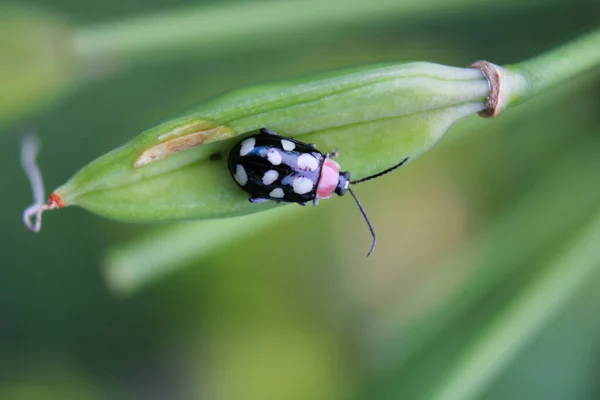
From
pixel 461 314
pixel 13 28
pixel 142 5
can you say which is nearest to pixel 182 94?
pixel 142 5

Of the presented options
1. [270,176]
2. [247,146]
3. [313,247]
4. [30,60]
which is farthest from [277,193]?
[313,247]

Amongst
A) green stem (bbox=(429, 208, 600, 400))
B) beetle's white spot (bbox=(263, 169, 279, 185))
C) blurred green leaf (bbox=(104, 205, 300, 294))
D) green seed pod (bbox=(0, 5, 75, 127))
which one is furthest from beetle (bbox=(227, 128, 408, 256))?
green seed pod (bbox=(0, 5, 75, 127))

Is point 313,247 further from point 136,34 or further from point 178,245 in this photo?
point 136,34

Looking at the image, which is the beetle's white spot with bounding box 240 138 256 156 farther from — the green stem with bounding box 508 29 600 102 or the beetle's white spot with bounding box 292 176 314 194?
the green stem with bounding box 508 29 600 102

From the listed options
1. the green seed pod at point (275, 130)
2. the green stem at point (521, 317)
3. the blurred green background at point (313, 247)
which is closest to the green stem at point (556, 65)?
the green seed pod at point (275, 130)

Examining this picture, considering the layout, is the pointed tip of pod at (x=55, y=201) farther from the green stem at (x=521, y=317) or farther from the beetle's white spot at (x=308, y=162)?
the green stem at (x=521, y=317)

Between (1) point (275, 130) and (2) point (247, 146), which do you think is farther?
(2) point (247, 146)
